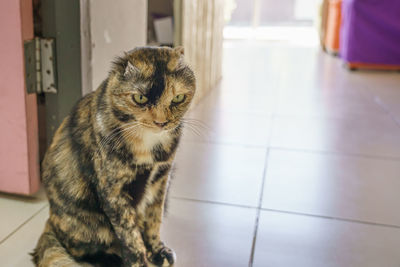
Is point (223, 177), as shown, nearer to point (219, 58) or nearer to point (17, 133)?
point (17, 133)

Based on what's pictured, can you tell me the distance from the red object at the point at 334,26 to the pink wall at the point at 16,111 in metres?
4.47

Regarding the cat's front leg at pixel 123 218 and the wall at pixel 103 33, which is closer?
the cat's front leg at pixel 123 218

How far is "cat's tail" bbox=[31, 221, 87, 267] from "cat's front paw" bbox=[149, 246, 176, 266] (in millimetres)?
200

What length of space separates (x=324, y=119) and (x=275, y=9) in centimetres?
603

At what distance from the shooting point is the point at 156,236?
119 centimetres

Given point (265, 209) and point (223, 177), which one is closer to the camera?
point (265, 209)

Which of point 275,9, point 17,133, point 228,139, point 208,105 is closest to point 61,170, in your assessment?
point 17,133

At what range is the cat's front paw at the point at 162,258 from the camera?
117cm

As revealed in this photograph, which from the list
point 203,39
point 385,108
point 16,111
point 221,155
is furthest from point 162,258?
point 385,108

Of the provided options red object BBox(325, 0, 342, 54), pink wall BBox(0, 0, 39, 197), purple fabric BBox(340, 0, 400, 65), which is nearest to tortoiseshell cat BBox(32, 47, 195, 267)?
pink wall BBox(0, 0, 39, 197)

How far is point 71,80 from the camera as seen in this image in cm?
144

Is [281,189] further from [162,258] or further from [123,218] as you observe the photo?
[123,218]

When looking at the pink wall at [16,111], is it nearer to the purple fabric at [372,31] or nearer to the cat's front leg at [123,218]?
the cat's front leg at [123,218]

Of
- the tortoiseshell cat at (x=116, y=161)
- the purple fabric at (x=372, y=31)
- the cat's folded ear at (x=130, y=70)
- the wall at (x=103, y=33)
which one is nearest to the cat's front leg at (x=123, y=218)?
the tortoiseshell cat at (x=116, y=161)
